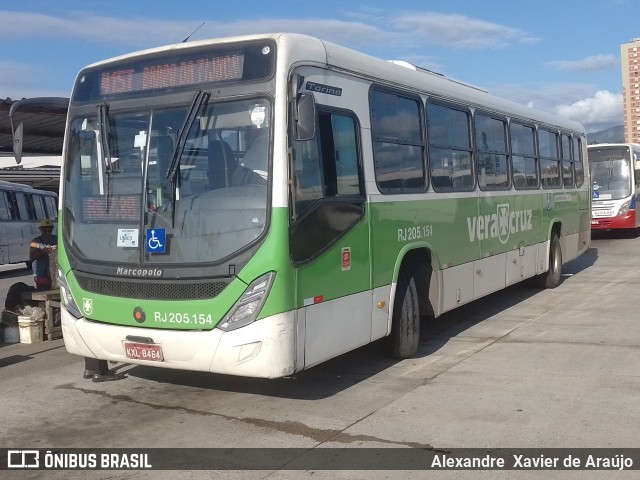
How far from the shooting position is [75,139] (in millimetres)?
7000

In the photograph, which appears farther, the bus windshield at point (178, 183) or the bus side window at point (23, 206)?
the bus side window at point (23, 206)

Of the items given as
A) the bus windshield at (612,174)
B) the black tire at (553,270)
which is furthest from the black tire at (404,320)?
the bus windshield at (612,174)

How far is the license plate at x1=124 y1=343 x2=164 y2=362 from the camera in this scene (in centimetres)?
623

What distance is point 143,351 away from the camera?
6.30 metres

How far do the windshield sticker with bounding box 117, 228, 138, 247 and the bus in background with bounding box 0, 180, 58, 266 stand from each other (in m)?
17.2

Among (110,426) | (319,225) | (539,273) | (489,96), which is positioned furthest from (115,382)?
(539,273)

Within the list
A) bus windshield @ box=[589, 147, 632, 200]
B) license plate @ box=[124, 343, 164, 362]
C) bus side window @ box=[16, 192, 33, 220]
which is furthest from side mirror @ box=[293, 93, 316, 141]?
bus windshield @ box=[589, 147, 632, 200]

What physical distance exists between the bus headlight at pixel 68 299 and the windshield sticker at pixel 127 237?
0.82 metres

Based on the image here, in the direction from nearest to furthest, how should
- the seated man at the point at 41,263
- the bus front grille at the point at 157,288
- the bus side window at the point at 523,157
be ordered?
the bus front grille at the point at 157,288 < the seated man at the point at 41,263 < the bus side window at the point at 523,157

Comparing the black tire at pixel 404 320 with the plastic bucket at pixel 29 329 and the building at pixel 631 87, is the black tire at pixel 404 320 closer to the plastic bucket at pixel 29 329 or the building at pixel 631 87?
the plastic bucket at pixel 29 329

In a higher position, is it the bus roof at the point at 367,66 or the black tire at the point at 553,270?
the bus roof at the point at 367,66

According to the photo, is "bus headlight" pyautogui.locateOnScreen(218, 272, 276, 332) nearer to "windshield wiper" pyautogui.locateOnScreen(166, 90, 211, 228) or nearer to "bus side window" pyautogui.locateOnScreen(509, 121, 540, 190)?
"windshield wiper" pyautogui.locateOnScreen(166, 90, 211, 228)

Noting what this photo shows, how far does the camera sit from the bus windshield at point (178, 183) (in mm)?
6039

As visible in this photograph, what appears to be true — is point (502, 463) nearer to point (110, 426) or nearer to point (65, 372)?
point (110, 426)
